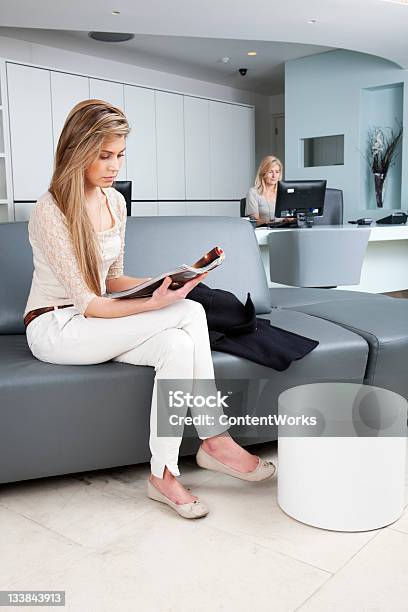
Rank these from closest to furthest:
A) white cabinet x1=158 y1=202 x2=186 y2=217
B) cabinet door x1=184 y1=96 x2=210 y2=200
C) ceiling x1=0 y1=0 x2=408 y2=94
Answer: ceiling x1=0 y1=0 x2=408 y2=94 < white cabinet x1=158 y1=202 x2=186 y2=217 < cabinet door x1=184 y1=96 x2=210 y2=200

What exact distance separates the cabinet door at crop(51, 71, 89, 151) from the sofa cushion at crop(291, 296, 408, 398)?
16.2 feet

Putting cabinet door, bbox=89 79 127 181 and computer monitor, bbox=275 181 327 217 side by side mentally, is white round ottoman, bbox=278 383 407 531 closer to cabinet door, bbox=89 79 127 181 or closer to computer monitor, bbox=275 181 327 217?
computer monitor, bbox=275 181 327 217

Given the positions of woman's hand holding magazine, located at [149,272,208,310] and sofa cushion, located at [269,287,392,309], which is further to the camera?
sofa cushion, located at [269,287,392,309]

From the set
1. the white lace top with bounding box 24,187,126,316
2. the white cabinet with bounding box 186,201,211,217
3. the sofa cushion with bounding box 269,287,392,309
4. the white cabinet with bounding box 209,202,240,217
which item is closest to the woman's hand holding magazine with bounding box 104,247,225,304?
the white lace top with bounding box 24,187,126,316

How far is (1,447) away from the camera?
176 centimetres

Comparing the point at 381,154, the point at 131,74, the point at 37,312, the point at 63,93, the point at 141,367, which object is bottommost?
the point at 141,367

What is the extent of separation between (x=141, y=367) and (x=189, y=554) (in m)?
0.56

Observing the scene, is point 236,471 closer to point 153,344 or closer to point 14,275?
point 153,344

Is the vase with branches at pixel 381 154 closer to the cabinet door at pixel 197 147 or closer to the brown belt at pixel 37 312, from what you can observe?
the cabinet door at pixel 197 147

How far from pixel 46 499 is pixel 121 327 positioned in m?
0.57

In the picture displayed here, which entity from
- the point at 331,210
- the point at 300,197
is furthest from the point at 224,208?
the point at 300,197

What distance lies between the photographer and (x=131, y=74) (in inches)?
313

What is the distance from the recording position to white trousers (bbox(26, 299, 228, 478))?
5.72 ft

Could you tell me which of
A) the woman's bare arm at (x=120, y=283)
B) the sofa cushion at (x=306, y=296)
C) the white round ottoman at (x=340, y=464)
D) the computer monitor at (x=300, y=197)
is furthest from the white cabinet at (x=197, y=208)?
the white round ottoman at (x=340, y=464)
